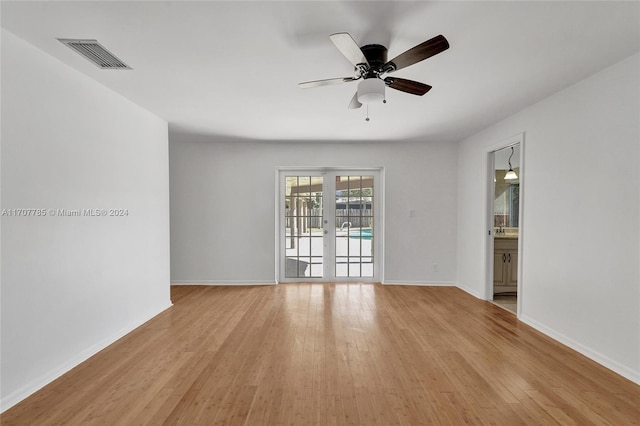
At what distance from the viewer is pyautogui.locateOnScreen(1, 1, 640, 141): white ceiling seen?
1812 mm

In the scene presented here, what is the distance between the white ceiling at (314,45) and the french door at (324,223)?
2066 millimetres

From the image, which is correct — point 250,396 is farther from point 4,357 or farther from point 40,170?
point 40,170

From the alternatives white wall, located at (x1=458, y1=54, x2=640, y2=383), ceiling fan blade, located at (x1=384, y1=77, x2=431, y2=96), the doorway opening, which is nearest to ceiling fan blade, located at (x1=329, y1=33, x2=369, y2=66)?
ceiling fan blade, located at (x1=384, y1=77, x2=431, y2=96)

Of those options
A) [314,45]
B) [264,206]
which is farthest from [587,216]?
[264,206]

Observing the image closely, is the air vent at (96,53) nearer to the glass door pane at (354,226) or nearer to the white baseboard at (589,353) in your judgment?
the glass door pane at (354,226)

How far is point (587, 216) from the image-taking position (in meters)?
2.73

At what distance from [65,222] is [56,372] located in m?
1.18

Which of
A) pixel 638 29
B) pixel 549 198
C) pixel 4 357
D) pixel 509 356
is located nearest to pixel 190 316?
pixel 4 357

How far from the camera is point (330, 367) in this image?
250 cm

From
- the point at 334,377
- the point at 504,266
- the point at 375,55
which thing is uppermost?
the point at 375,55

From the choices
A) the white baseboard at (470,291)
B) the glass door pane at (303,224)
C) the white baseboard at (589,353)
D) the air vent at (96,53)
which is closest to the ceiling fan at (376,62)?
the air vent at (96,53)

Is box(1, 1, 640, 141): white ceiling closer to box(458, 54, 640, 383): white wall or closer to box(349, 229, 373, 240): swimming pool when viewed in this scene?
box(458, 54, 640, 383): white wall

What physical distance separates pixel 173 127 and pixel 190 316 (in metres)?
2.61

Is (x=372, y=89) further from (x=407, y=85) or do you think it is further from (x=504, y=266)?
(x=504, y=266)
